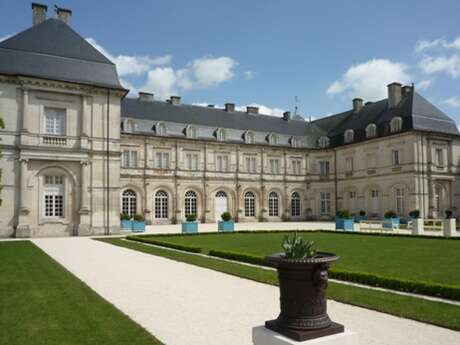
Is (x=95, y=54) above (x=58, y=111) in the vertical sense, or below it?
above

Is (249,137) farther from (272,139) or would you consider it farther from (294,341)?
(294,341)

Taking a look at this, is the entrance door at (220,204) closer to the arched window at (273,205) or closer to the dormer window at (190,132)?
the arched window at (273,205)

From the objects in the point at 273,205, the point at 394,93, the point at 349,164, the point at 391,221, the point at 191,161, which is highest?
the point at 394,93

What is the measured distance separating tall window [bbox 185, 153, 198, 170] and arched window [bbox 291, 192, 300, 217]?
989 centimetres

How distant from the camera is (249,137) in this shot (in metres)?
36.0

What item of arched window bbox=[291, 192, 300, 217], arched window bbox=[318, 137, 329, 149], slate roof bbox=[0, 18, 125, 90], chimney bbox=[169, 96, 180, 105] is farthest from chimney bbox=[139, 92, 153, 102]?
arched window bbox=[318, 137, 329, 149]

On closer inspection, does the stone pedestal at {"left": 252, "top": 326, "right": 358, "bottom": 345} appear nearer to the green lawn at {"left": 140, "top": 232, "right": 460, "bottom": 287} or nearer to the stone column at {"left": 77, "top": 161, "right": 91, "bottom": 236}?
the green lawn at {"left": 140, "top": 232, "right": 460, "bottom": 287}

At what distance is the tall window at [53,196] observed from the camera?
20906mm

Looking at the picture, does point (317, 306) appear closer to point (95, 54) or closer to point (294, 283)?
point (294, 283)

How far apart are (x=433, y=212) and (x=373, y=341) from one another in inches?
1114

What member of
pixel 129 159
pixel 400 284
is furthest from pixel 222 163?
pixel 400 284

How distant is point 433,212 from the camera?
97.1 feet

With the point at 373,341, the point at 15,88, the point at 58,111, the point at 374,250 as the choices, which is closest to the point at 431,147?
the point at 374,250

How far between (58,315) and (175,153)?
2751 centimetres
